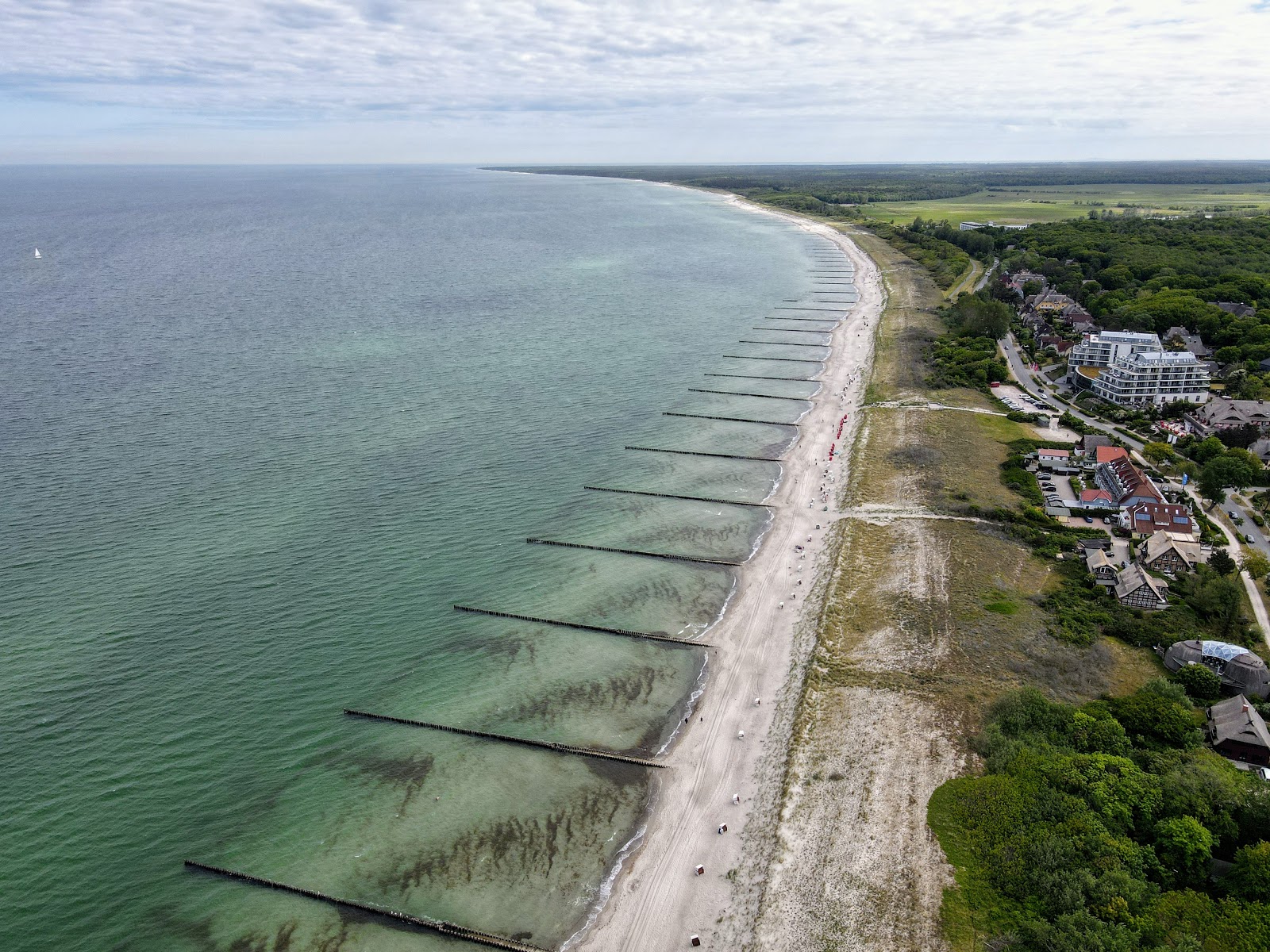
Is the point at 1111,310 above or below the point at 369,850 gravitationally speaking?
above

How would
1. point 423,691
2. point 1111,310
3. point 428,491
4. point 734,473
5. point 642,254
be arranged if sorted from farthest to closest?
point 642,254 → point 1111,310 → point 734,473 → point 428,491 → point 423,691

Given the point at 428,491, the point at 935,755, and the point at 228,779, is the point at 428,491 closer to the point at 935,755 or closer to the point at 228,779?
the point at 228,779

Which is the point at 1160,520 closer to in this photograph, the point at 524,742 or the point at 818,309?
the point at 524,742

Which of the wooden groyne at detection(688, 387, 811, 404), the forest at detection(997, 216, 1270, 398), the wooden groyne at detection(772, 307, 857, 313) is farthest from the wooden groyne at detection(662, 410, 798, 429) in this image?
the wooden groyne at detection(772, 307, 857, 313)

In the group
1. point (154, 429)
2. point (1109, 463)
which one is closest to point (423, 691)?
point (154, 429)

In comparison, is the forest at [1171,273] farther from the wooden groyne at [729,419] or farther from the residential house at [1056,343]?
the wooden groyne at [729,419]

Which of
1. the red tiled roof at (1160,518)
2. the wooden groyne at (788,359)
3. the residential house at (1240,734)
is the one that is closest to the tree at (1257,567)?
the red tiled roof at (1160,518)

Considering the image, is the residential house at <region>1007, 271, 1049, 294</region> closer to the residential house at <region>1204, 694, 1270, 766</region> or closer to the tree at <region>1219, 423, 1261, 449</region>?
the tree at <region>1219, 423, 1261, 449</region>
